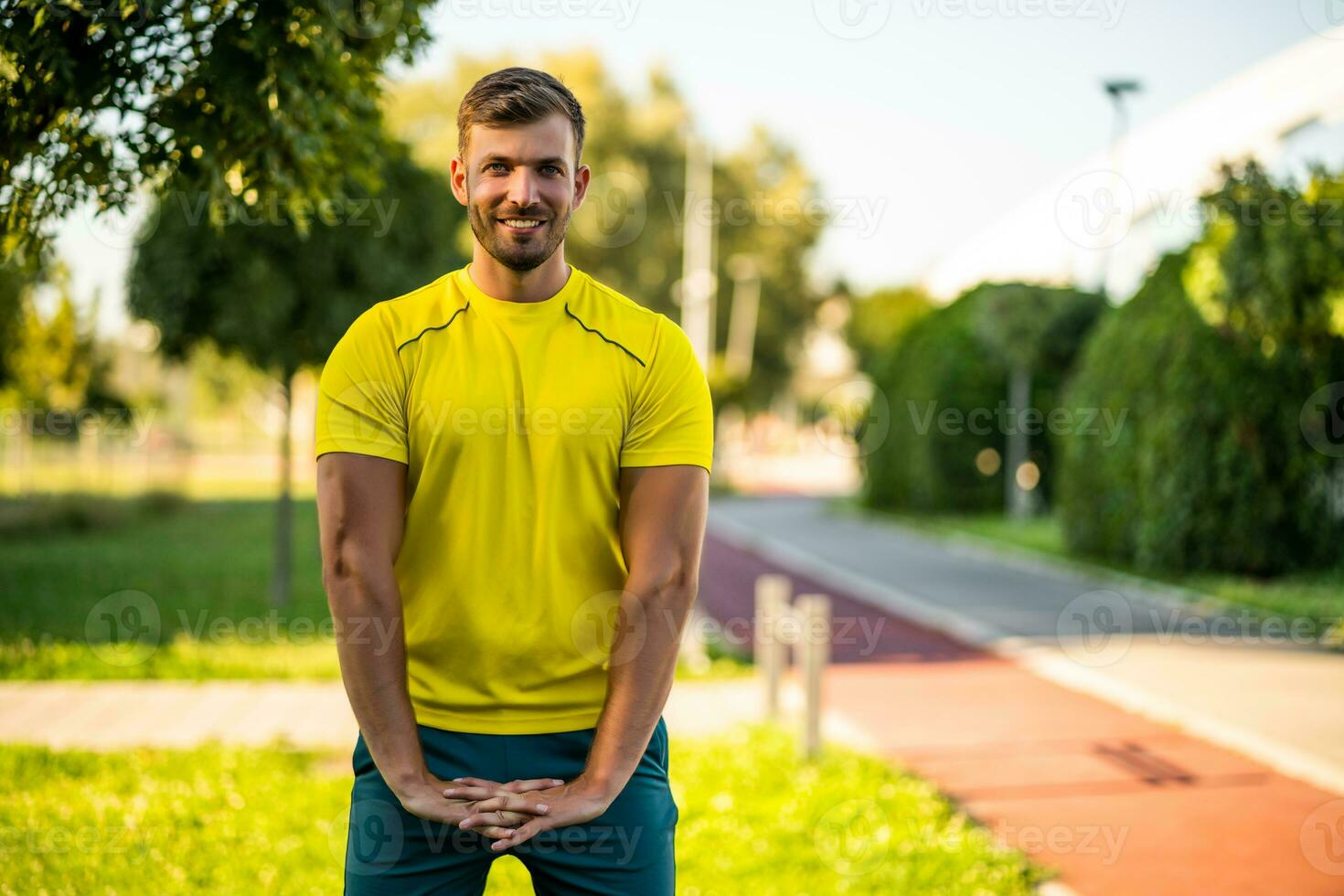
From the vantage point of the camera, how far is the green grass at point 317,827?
4641 millimetres

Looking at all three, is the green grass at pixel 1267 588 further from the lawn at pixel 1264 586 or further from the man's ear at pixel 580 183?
the man's ear at pixel 580 183

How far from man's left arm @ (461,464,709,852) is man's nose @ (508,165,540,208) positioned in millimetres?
527

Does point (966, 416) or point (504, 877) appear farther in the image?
point (966, 416)

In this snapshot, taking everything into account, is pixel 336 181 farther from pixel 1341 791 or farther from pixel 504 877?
pixel 1341 791

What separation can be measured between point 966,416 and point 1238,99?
8667 millimetres

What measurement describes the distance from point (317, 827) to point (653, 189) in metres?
32.0

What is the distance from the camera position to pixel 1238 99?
963 inches

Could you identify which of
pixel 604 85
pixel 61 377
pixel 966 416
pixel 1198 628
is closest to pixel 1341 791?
pixel 1198 628

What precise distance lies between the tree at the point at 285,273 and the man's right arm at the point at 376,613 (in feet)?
26.6

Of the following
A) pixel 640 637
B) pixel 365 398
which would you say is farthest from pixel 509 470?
pixel 640 637
